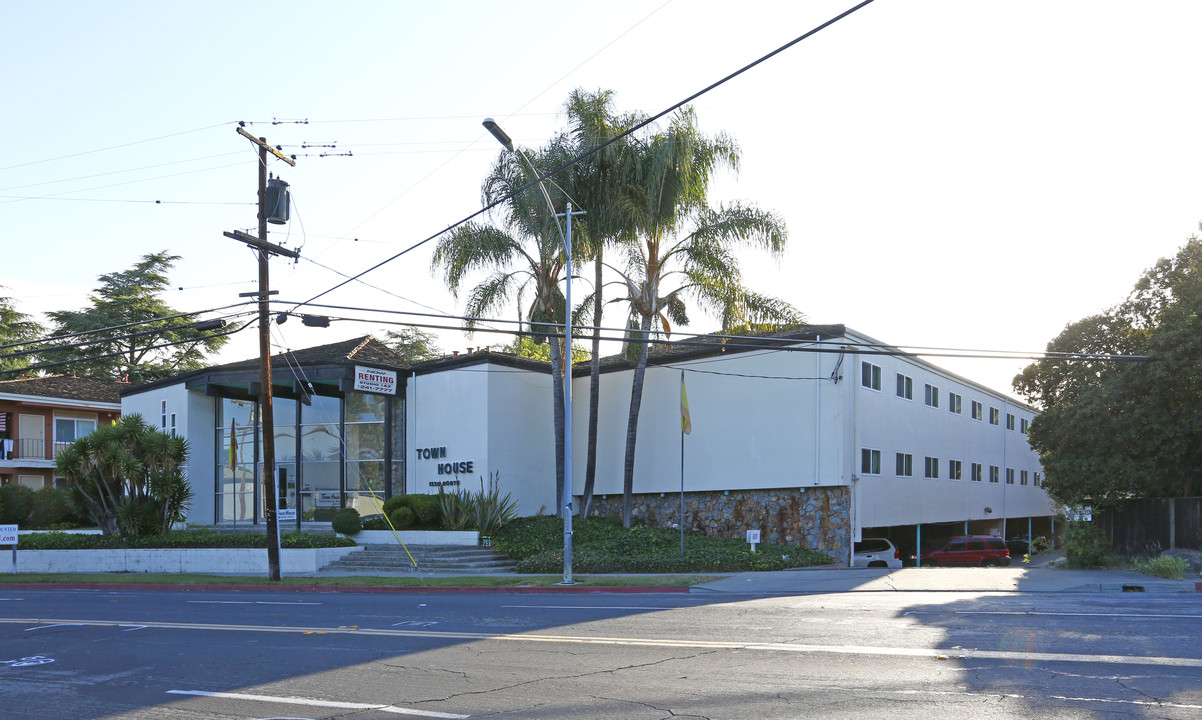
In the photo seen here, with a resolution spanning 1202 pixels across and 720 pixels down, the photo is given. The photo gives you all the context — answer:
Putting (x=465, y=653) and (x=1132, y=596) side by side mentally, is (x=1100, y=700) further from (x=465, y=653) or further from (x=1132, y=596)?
(x=1132, y=596)

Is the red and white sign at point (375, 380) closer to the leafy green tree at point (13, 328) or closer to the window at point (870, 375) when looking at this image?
the window at point (870, 375)

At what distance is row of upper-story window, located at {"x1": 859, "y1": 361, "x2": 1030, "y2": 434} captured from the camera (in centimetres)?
2951

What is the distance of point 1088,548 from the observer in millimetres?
22781

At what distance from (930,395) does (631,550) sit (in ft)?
50.3

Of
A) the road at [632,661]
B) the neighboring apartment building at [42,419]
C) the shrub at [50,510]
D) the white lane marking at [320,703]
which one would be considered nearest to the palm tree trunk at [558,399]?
the road at [632,661]

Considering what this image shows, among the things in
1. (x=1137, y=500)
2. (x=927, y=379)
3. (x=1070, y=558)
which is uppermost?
(x=927, y=379)

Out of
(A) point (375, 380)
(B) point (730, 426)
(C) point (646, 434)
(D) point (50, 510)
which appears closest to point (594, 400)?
(C) point (646, 434)

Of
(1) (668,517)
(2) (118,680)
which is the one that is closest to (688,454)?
(1) (668,517)

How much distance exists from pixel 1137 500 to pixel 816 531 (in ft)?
27.0

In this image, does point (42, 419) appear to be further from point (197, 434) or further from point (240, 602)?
point (240, 602)

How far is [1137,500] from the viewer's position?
23.3m

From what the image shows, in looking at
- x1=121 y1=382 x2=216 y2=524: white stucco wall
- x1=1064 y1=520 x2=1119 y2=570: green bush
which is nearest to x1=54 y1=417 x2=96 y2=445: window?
x1=121 y1=382 x2=216 y2=524: white stucco wall

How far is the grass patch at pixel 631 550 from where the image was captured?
24.5 m

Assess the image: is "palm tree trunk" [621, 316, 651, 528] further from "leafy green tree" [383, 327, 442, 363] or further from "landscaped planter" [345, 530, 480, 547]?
"leafy green tree" [383, 327, 442, 363]
